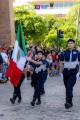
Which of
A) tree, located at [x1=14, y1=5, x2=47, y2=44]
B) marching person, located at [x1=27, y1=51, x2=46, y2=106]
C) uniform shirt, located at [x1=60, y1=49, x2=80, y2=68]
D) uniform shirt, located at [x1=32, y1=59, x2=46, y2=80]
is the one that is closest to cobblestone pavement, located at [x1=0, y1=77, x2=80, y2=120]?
marching person, located at [x1=27, y1=51, x2=46, y2=106]

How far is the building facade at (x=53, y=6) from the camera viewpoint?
97.7 metres

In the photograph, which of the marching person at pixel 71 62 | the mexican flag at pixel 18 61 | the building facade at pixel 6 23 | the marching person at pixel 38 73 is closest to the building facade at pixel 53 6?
the building facade at pixel 6 23

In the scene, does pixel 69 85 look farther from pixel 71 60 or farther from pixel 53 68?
pixel 53 68

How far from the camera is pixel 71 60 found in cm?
1100

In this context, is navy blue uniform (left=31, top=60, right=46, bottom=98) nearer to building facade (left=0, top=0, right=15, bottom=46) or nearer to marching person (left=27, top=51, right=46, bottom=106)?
marching person (left=27, top=51, right=46, bottom=106)

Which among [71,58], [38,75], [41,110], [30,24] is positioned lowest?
[30,24]

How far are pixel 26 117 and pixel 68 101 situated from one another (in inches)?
67.8

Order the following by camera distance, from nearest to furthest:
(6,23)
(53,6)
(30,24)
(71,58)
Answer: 1. (71,58)
2. (6,23)
3. (30,24)
4. (53,6)

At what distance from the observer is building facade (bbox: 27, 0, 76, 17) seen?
97.7 metres

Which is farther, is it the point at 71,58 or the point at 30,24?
the point at 30,24

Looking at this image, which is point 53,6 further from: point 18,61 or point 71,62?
point 71,62

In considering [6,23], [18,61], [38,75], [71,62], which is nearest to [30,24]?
[6,23]

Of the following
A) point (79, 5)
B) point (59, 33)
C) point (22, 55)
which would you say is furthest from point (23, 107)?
point (79, 5)

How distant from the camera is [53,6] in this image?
4021 inches
